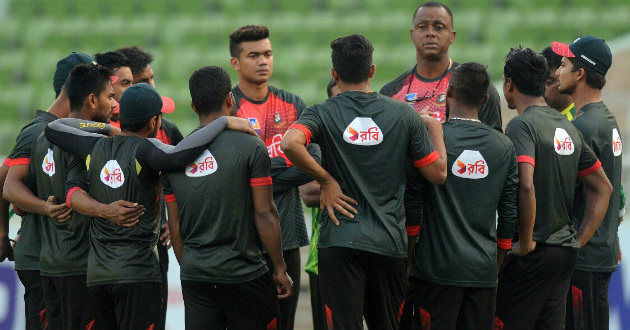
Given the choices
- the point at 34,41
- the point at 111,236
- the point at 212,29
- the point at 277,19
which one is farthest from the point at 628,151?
the point at 34,41

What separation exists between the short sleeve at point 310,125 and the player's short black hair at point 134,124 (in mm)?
884

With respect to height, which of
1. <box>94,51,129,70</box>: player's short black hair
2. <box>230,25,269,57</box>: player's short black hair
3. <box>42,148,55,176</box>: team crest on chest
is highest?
<box>230,25,269,57</box>: player's short black hair

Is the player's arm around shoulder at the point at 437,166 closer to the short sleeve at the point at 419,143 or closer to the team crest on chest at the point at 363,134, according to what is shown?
the short sleeve at the point at 419,143

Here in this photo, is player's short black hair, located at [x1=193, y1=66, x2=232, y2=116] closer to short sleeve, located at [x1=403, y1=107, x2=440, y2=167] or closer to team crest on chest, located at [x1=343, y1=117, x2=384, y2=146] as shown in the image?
team crest on chest, located at [x1=343, y1=117, x2=384, y2=146]

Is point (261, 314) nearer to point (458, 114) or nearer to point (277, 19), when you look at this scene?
point (458, 114)

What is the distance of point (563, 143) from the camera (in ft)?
17.2

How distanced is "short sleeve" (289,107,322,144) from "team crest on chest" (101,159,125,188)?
1034 mm

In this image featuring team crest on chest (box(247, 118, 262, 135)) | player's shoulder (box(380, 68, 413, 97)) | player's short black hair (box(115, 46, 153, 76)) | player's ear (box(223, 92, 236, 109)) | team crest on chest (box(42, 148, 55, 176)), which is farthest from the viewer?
player's short black hair (box(115, 46, 153, 76))

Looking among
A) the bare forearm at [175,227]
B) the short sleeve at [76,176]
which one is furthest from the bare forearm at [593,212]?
the short sleeve at [76,176]

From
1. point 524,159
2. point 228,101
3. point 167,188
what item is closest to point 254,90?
point 228,101

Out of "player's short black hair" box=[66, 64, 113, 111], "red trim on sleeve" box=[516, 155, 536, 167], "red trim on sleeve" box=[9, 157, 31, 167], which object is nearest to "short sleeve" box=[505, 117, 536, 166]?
"red trim on sleeve" box=[516, 155, 536, 167]

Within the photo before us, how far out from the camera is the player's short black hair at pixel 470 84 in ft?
16.4

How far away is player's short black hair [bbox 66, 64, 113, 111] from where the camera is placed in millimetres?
5484

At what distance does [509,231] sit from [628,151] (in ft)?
15.8
